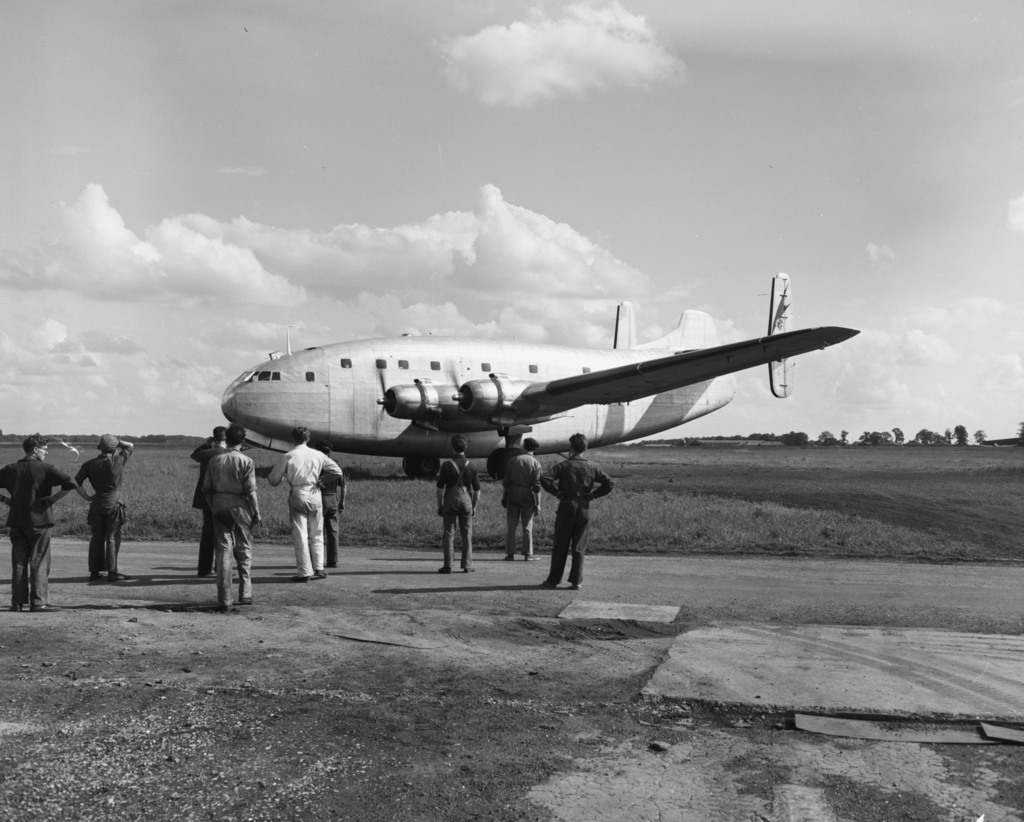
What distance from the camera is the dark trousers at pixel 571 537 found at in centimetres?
1170

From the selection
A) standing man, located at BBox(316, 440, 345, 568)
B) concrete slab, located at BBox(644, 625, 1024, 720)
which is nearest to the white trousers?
standing man, located at BBox(316, 440, 345, 568)

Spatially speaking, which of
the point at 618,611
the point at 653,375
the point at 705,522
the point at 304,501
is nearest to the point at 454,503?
the point at 304,501

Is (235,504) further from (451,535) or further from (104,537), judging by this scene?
(451,535)

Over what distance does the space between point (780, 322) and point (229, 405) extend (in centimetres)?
2360

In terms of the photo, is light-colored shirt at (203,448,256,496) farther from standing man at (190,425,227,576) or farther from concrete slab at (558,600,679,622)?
concrete slab at (558,600,679,622)

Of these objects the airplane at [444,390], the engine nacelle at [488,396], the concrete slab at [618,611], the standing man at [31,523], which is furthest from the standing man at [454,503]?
the engine nacelle at [488,396]

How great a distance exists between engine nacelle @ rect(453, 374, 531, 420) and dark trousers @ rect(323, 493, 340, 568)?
15.8 meters

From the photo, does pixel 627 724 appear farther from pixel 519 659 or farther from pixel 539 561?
pixel 539 561

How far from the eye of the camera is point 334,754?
5406 mm

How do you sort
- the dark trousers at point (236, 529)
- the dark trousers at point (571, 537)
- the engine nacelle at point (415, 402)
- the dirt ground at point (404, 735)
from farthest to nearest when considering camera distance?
the engine nacelle at point (415, 402) → the dark trousers at point (571, 537) → the dark trousers at point (236, 529) → the dirt ground at point (404, 735)

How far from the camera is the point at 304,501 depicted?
1177 cm

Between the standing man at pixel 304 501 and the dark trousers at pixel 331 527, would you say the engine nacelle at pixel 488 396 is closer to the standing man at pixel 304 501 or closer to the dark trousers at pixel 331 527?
the dark trousers at pixel 331 527

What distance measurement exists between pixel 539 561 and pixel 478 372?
679 inches

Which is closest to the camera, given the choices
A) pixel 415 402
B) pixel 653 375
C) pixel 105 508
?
pixel 105 508
